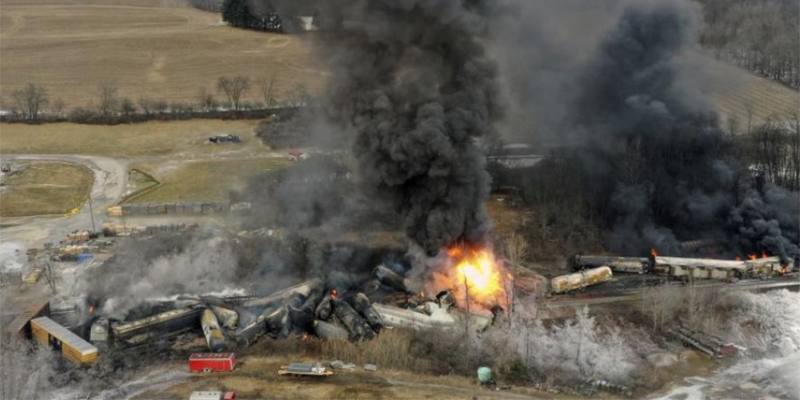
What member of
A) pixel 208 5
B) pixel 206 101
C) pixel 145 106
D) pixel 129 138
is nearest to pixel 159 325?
pixel 129 138

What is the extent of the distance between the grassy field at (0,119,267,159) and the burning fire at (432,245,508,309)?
4586cm

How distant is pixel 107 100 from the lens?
10669 centimetres

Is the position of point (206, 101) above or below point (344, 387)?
above

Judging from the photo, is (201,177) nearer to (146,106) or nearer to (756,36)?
(146,106)

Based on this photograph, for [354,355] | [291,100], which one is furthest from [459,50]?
[291,100]

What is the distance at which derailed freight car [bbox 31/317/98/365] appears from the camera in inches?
1737

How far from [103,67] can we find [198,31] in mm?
22739

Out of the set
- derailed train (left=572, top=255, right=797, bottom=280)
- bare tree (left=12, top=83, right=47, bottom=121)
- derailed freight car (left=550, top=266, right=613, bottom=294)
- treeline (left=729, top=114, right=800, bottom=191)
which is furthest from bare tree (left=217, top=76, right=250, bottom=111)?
treeline (left=729, top=114, right=800, bottom=191)

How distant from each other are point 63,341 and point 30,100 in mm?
70774

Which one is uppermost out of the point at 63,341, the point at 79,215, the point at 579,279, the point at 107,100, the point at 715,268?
the point at 107,100

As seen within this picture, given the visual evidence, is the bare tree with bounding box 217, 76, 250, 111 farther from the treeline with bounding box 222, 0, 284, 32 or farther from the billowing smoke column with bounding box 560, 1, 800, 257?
the billowing smoke column with bounding box 560, 1, 800, 257

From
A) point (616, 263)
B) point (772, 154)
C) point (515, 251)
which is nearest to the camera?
point (616, 263)

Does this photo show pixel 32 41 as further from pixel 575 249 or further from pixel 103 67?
pixel 575 249

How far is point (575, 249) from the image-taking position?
63.4 meters
